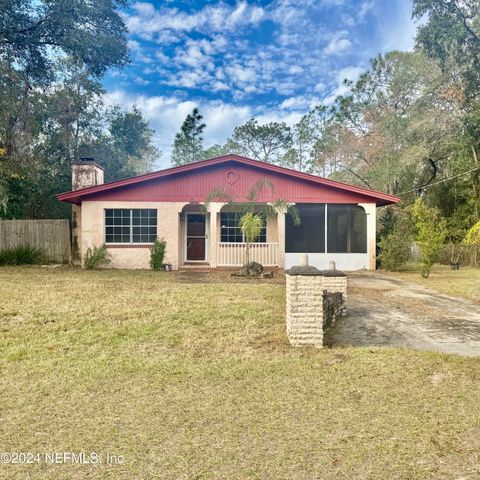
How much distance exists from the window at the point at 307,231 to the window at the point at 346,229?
318 millimetres

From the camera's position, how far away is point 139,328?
5.84 meters

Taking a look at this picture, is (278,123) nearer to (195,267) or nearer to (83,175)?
(83,175)

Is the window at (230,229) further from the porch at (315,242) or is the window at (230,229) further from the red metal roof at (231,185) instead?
the red metal roof at (231,185)

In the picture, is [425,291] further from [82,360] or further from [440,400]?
[82,360]

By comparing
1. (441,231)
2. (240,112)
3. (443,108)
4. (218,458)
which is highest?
(240,112)

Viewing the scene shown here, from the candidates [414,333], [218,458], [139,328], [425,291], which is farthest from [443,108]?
[218,458]

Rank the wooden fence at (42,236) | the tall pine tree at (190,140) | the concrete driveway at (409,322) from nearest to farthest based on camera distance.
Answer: the concrete driveway at (409,322) < the wooden fence at (42,236) < the tall pine tree at (190,140)

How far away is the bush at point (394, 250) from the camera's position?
1466 cm

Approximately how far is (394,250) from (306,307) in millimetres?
10824

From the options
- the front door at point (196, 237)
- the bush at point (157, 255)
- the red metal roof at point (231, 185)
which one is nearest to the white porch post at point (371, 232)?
the red metal roof at point (231, 185)

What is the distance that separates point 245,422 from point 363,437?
921mm

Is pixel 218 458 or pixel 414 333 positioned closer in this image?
pixel 218 458

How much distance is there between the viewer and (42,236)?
52.7 ft

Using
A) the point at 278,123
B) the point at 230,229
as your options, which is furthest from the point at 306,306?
the point at 278,123
